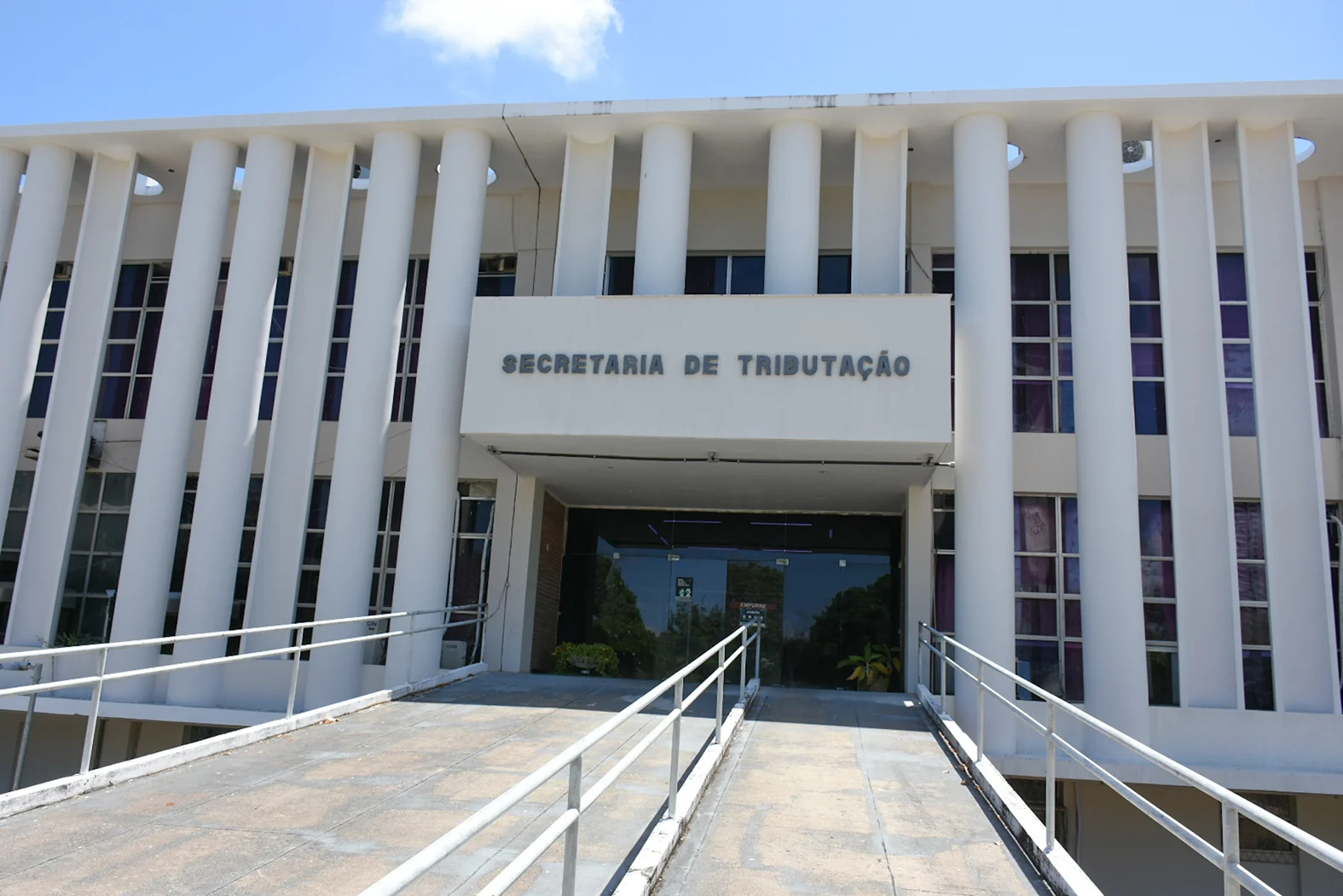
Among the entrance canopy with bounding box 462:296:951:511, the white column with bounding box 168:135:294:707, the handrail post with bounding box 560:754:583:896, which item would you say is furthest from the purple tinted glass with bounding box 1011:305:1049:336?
the handrail post with bounding box 560:754:583:896

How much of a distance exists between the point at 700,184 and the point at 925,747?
10513mm

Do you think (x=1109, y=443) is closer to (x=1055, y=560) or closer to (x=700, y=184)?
(x=1055, y=560)

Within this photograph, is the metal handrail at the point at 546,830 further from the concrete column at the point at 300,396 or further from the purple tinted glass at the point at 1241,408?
the purple tinted glass at the point at 1241,408

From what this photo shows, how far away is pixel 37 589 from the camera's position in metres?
15.5

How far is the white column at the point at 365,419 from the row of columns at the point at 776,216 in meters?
2.52

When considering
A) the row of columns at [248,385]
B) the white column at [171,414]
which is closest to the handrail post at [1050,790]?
the row of columns at [248,385]

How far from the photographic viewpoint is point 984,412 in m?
13.3

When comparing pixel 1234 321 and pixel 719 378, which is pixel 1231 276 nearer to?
pixel 1234 321

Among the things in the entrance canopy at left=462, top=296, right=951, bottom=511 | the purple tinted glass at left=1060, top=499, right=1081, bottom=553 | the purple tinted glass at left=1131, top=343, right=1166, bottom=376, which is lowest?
the purple tinted glass at left=1060, top=499, right=1081, bottom=553

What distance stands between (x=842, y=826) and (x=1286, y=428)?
10241mm

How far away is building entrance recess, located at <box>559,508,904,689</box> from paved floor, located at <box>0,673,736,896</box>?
8.18m

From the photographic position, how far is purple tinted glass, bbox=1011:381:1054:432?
53.2ft

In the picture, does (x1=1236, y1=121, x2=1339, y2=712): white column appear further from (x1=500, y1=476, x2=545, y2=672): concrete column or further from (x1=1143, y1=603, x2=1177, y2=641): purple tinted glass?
(x1=500, y1=476, x2=545, y2=672): concrete column

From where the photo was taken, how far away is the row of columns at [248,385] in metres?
14.3
